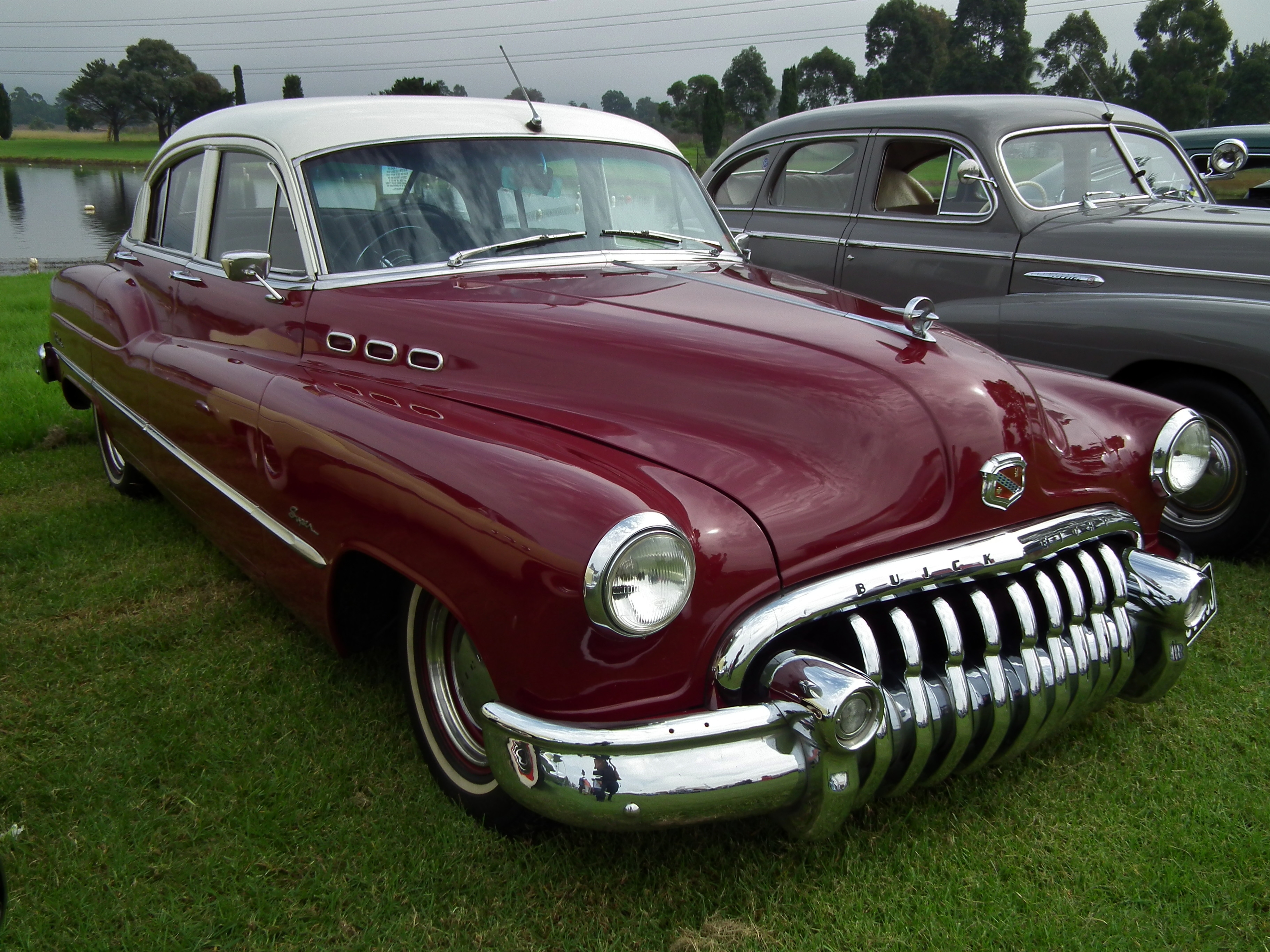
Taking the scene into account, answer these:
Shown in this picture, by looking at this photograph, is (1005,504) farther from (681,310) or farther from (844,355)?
(681,310)

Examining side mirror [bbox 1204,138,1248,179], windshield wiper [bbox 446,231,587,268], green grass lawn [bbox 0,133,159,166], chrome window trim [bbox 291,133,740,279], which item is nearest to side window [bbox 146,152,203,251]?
chrome window trim [bbox 291,133,740,279]

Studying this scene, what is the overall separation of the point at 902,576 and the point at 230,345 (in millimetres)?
2419

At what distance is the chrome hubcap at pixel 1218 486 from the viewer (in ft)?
12.1

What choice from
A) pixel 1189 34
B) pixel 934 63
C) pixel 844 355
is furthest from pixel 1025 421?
pixel 934 63

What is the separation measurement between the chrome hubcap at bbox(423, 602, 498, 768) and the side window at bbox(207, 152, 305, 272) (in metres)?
1.33

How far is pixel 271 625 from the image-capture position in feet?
11.0

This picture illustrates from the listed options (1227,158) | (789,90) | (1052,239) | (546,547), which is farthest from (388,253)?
(789,90)

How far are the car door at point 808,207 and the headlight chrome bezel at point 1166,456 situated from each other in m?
2.81

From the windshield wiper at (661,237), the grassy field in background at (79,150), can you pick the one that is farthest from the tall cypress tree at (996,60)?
the grassy field in background at (79,150)

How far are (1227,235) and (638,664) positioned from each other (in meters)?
3.70

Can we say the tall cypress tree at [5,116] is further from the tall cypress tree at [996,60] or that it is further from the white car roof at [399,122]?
the white car roof at [399,122]

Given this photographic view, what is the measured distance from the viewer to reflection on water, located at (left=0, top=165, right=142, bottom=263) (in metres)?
24.9

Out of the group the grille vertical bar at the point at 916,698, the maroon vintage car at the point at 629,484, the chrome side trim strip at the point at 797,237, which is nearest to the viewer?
the maroon vintage car at the point at 629,484

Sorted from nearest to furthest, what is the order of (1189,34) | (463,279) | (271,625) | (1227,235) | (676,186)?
(463,279)
(271,625)
(676,186)
(1227,235)
(1189,34)
